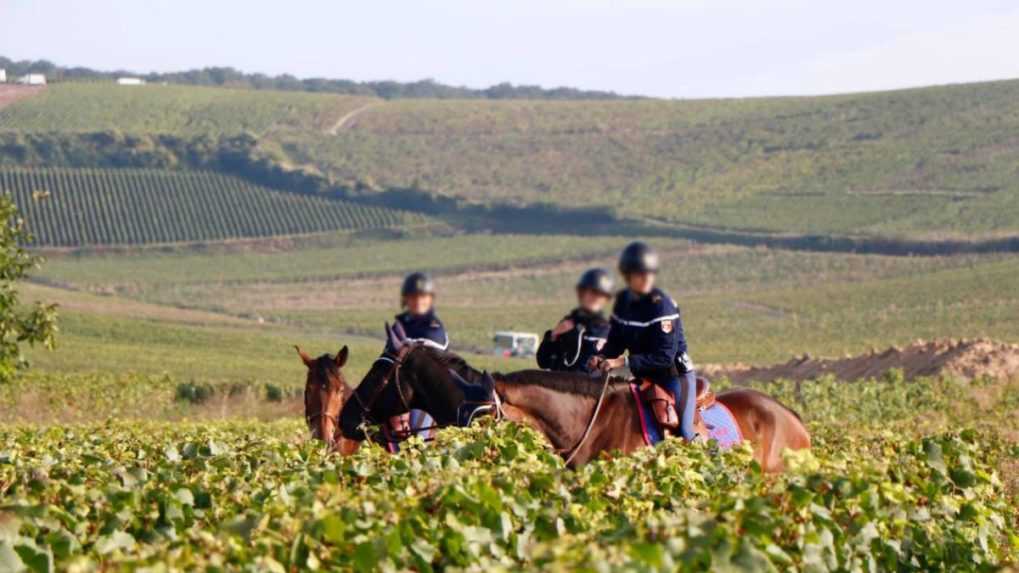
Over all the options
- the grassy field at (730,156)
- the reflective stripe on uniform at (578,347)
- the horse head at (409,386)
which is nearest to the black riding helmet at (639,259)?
the horse head at (409,386)

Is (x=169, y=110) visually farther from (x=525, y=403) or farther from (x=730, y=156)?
(x=525, y=403)

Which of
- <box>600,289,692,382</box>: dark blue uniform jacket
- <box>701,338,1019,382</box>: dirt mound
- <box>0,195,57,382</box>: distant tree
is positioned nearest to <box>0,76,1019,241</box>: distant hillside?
<box>701,338,1019,382</box>: dirt mound

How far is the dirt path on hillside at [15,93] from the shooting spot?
449 ft

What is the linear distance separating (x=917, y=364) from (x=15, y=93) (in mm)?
109839

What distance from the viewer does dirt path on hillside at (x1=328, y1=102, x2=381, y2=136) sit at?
142500mm

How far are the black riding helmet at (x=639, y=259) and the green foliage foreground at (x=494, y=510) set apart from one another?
1.19 metres

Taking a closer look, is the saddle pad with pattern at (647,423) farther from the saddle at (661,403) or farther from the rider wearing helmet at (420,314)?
the rider wearing helmet at (420,314)

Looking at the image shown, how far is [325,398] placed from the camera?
1541cm

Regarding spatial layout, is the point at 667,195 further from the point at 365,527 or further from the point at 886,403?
the point at 365,527

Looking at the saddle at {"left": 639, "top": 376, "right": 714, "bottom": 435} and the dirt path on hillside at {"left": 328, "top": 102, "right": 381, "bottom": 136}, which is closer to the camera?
the saddle at {"left": 639, "top": 376, "right": 714, "bottom": 435}

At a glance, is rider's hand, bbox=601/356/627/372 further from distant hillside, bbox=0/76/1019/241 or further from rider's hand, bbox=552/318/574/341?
distant hillside, bbox=0/76/1019/241

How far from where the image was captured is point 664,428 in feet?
44.6

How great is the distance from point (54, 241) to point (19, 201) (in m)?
5.15

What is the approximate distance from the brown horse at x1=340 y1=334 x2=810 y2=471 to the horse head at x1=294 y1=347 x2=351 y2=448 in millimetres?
381
